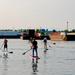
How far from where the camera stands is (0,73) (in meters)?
21.3

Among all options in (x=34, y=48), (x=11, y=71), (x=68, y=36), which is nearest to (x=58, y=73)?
(x=11, y=71)

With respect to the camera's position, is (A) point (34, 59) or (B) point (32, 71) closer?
(B) point (32, 71)

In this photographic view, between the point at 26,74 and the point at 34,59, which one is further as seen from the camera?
the point at 34,59

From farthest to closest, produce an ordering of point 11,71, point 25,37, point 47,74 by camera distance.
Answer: point 25,37 → point 11,71 → point 47,74

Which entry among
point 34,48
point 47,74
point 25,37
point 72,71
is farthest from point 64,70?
point 25,37

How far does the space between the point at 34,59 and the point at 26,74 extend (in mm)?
10709

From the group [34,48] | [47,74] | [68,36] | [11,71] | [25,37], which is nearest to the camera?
[47,74]

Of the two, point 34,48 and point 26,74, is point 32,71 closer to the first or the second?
point 26,74

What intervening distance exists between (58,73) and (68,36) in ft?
286

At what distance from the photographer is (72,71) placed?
887 inches

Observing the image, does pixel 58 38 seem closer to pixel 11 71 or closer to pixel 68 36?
pixel 68 36

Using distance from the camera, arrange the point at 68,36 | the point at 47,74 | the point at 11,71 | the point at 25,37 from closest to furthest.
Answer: the point at 47,74
the point at 11,71
the point at 68,36
the point at 25,37

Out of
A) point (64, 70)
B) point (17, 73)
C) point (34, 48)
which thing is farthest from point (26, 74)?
point (34, 48)

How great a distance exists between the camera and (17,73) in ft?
70.2
